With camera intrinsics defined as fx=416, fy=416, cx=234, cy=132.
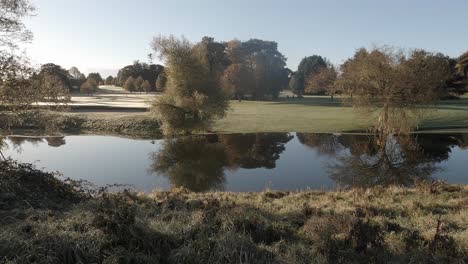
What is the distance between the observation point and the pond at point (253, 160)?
78.1ft

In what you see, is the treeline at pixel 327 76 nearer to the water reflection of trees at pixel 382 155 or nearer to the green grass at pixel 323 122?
the green grass at pixel 323 122

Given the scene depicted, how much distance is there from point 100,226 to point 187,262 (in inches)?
61.9

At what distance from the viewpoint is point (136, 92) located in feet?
394

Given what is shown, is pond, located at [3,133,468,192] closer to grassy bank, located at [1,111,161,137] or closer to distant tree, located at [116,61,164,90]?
grassy bank, located at [1,111,161,137]

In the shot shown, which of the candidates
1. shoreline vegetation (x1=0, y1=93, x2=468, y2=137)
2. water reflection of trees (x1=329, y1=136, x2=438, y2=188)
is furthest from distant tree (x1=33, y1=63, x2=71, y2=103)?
shoreline vegetation (x1=0, y1=93, x2=468, y2=137)

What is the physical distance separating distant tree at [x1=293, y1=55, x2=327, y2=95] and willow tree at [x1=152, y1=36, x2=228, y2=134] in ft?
239

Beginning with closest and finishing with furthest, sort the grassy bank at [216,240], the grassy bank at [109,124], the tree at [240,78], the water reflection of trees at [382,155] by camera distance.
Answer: the grassy bank at [216,240] < the water reflection of trees at [382,155] < the grassy bank at [109,124] < the tree at [240,78]

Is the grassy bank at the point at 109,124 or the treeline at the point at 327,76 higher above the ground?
the treeline at the point at 327,76

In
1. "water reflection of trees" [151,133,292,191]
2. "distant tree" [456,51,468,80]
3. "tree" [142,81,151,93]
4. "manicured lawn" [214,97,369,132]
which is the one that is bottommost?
"water reflection of trees" [151,133,292,191]

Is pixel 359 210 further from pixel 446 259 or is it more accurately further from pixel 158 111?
pixel 158 111

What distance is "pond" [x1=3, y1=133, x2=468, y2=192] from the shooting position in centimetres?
2380

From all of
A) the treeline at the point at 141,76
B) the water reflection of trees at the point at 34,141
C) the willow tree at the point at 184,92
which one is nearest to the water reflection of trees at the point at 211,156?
the willow tree at the point at 184,92

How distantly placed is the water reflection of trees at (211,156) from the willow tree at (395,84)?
862cm

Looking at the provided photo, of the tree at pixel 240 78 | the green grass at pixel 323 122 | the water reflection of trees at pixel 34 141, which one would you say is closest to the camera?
the water reflection of trees at pixel 34 141
